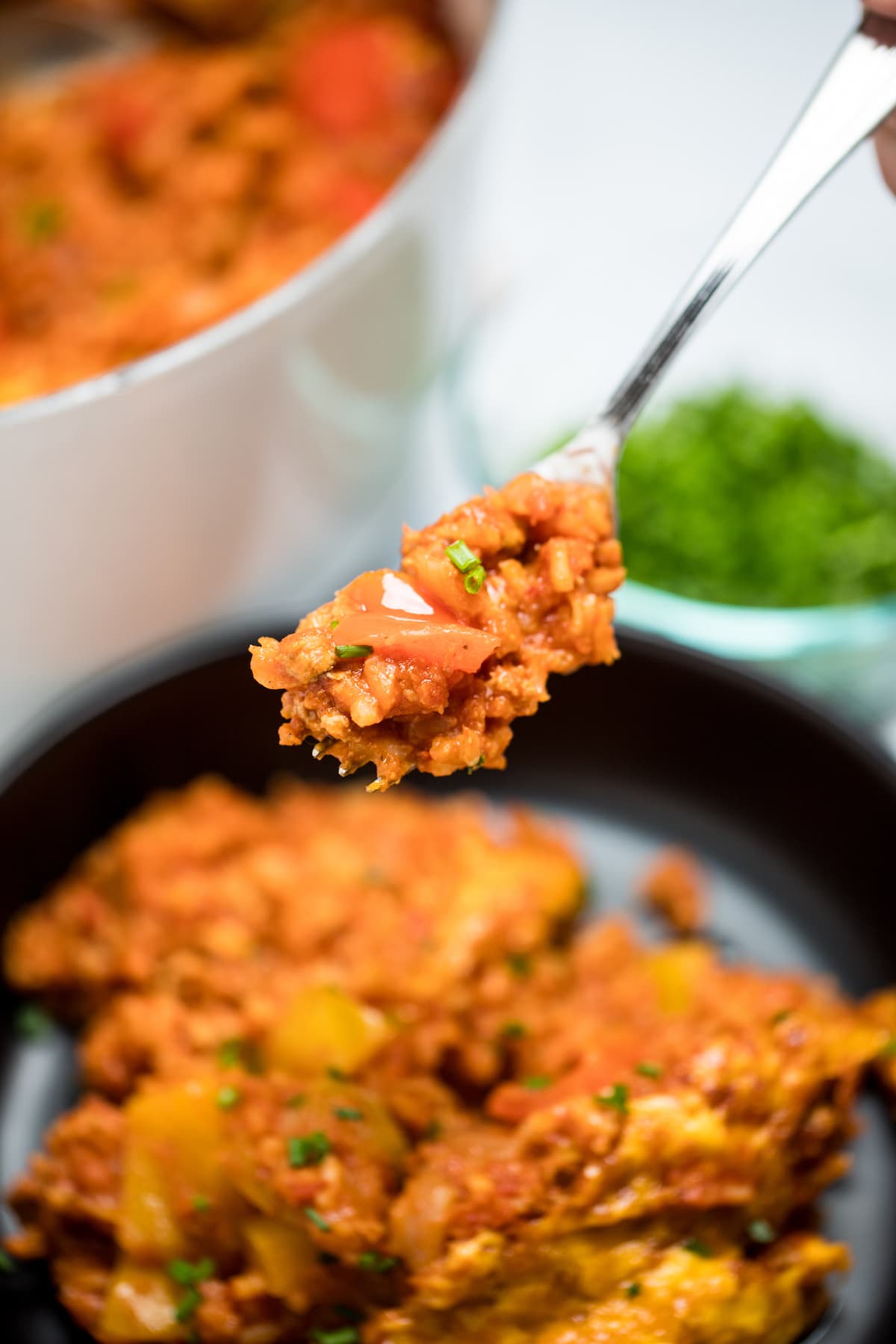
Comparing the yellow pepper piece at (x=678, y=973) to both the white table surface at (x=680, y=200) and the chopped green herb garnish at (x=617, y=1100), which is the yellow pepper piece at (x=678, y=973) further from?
the white table surface at (x=680, y=200)

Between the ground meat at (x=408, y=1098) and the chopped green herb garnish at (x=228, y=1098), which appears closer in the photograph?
the ground meat at (x=408, y=1098)

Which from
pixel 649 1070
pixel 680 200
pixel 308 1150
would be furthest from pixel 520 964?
pixel 680 200

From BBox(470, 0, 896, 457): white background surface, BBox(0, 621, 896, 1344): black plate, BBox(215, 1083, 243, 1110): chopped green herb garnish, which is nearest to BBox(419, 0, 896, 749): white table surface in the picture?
BBox(470, 0, 896, 457): white background surface

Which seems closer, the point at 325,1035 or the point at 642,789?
the point at 325,1035

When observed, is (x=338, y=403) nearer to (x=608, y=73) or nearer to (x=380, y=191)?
(x=380, y=191)

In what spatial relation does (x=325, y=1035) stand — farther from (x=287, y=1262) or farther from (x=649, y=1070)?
(x=649, y=1070)

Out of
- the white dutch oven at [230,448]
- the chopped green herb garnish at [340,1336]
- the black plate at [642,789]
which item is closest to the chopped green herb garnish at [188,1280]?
the chopped green herb garnish at [340,1336]
